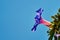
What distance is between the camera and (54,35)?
6441mm

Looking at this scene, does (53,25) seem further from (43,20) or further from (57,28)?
→ (43,20)

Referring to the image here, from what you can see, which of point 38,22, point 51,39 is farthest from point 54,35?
point 38,22

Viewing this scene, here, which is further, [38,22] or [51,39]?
[38,22]

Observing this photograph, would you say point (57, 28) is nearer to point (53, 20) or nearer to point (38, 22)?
point (53, 20)

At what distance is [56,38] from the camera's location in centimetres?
634

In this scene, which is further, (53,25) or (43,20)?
(43,20)

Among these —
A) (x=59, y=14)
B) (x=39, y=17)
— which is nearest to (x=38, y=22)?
(x=39, y=17)

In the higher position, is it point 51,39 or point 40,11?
point 40,11

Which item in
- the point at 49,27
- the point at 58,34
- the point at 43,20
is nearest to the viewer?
the point at 58,34

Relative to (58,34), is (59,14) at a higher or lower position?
higher

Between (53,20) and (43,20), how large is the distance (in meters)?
0.59

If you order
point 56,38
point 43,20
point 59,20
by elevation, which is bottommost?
point 56,38

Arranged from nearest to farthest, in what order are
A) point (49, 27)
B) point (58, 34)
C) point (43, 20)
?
1. point (58, 34)
2. point (49, 27)
3. point (43, 20)

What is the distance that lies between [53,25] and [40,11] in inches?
31.9
